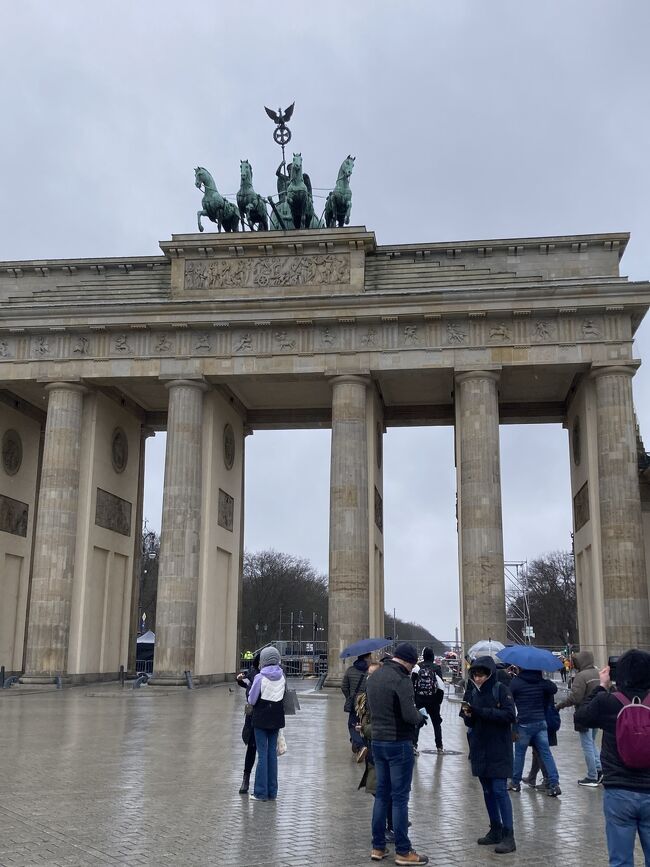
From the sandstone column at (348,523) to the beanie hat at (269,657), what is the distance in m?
21.8

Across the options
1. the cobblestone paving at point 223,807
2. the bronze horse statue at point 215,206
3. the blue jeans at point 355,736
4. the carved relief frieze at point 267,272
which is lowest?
the cobblestone paving at point 223,807

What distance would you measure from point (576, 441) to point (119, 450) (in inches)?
790

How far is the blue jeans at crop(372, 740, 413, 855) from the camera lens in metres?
8.16

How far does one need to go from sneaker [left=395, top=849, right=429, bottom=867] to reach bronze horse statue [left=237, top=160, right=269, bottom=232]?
3418 centimetres

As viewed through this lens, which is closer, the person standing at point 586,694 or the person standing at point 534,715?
the person standing at point 586,694

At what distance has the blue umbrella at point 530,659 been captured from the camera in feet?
37.3

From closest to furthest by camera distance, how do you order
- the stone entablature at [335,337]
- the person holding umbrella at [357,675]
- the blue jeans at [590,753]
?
the blue jeans at [590,753] → the person holding umbrella at [357,675] → the stone entablature at [335,337]

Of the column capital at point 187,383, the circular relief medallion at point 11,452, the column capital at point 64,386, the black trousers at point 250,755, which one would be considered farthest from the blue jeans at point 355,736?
the circular relief medallion at point 11,452

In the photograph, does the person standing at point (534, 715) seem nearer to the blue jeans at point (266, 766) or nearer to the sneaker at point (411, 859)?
the blue jeans at point (266, 766)

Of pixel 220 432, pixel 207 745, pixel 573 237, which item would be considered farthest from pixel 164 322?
pixel 207 745

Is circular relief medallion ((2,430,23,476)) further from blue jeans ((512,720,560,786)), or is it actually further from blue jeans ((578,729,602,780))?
blue jeans ((578,729,602,780))

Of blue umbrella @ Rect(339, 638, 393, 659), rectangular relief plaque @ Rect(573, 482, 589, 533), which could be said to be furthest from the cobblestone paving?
rectangular relief plaque @ Rect(573, 482, 589, 533)

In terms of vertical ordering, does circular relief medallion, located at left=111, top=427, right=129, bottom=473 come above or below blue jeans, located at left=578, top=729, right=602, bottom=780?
above

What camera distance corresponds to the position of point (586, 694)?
11469 millimetres
